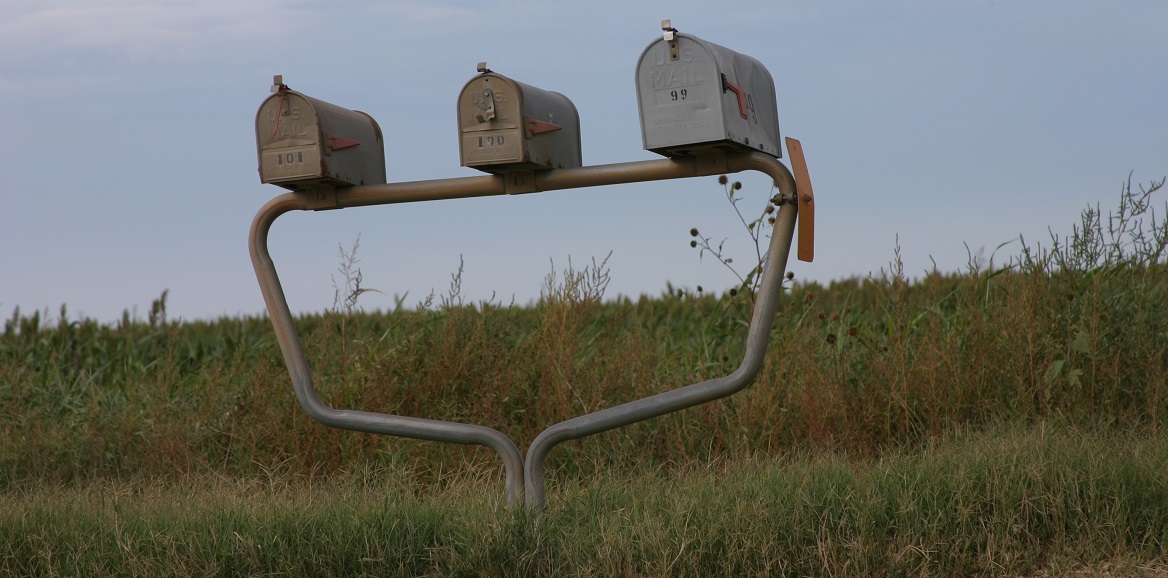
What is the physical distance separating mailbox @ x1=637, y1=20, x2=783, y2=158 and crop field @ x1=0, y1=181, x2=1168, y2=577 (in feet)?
3.48

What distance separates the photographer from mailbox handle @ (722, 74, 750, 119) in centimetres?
318

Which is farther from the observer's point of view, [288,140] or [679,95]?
[288,140]

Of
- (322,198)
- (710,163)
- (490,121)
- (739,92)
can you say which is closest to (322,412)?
(322,198)

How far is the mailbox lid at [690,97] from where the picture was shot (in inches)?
124

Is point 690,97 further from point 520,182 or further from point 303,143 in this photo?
point 303,143

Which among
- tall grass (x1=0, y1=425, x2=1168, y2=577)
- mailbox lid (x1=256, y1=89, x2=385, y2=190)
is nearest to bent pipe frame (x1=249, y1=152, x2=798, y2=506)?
mailbox lid (x1=256, y1=89, x2=385, y2=190)

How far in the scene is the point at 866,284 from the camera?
25.7 ft

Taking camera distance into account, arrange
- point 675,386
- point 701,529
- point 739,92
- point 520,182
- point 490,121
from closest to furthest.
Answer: point 701,529 → point 739,92 → point 490,121 → point 520,182 → point 675,386

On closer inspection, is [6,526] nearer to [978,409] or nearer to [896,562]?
[896,562]

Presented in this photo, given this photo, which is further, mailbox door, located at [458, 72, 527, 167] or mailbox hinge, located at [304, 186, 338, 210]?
mailbox hinge, located at [304, 186, 338, 210]

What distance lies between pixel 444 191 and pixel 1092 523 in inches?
87.3

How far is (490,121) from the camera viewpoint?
337cm

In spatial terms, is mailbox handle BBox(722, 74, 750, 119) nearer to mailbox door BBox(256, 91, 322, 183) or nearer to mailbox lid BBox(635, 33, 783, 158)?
mailbox lid BBox(635, 33, 783, 158)

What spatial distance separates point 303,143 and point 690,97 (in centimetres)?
127
